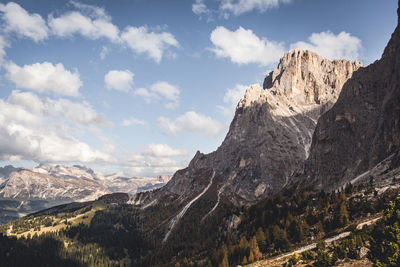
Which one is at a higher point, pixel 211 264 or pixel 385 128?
pixel 385 128

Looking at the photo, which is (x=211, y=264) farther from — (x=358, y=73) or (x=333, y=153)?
(x=358, y=73)

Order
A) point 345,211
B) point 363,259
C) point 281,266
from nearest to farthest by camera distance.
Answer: point 363,259
point 281,266
point 345,211

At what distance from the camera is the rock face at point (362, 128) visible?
422 ft

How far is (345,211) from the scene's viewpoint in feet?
247

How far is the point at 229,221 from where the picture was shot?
525 ft

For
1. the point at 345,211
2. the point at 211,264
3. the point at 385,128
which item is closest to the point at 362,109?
the point at 385,128

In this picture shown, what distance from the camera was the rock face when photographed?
129 meters

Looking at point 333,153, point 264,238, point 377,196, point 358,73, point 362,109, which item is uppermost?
point 358,73

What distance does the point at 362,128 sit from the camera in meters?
165

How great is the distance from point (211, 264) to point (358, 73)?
170337 mm

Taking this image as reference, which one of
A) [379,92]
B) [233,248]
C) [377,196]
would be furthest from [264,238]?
[379,92]

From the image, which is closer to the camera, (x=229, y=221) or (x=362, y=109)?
(x=229, y=221)

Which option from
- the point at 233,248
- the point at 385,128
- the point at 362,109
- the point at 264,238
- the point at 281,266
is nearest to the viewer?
the point at 281,266

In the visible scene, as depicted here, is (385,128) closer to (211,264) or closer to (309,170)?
(309,170)
